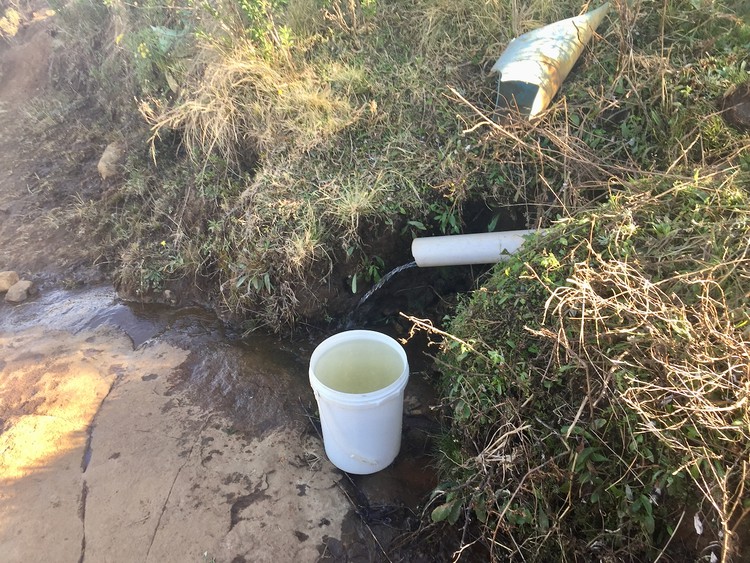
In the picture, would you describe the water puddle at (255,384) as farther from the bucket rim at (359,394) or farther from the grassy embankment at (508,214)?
the bucket rim at (359,394)

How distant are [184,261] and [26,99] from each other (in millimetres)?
4500

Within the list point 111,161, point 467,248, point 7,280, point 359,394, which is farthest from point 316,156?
point 7,280

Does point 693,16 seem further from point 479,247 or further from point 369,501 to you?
point 369,501

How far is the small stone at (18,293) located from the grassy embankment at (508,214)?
29.0 inches

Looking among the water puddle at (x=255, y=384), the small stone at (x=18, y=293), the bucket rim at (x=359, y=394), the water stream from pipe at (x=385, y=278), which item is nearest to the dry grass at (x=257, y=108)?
the water stream from pipe at (x=385, y=278)

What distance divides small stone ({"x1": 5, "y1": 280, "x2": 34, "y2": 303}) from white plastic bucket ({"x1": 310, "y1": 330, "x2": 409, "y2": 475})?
10.7 ft

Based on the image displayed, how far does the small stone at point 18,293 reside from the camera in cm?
424

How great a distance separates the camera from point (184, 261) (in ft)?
13.4

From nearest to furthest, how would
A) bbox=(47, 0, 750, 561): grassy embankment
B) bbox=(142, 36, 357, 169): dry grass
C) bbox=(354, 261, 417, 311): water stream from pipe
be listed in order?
bbox=(47, 0, 750, 561): grassy embankment → bbox=(354, 261, 417, 311): water stream from pipe → bbox=(142, 36, 357, 169): dry grass

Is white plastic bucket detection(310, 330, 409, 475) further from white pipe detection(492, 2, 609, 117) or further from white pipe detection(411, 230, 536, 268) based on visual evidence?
white pipe detection(492, 2, 609, 117)

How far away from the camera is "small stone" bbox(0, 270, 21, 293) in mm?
4309

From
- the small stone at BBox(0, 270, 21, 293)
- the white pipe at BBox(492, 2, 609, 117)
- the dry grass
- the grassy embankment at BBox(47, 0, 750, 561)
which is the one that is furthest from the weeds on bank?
the small stone at BBox(0, 270, 21, 293)

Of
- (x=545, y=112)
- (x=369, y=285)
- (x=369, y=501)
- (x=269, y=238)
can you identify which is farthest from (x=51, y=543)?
(x=545, y=112)

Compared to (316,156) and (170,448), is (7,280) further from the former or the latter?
(316,156)
